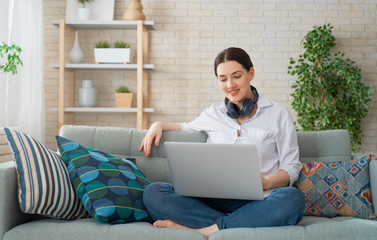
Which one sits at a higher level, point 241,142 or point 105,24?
point 105,24

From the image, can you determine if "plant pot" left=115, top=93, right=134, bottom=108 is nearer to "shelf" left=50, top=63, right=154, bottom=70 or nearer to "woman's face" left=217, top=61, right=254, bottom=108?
"shelf" left=50, top=63, right=154, bottom=70

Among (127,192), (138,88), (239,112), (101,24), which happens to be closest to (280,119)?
(239,112)

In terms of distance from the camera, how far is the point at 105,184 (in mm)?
1991

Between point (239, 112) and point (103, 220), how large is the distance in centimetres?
90

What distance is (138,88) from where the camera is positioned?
436 cm

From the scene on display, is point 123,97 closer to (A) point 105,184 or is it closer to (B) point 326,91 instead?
(B) point 326,91

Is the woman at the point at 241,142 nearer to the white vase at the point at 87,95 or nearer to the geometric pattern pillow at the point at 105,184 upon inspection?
the geometric pattern pillow at the point at 105,184

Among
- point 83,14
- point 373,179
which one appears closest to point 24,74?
point 83,14

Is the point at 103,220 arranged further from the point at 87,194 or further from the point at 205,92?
the point at 205,92

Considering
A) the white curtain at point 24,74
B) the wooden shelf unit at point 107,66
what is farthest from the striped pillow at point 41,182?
the wooden shelf unit at point 107,66

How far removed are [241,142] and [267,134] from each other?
13 cm

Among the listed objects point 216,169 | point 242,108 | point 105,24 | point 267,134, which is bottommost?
point 216,169

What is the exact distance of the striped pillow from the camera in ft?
6.01

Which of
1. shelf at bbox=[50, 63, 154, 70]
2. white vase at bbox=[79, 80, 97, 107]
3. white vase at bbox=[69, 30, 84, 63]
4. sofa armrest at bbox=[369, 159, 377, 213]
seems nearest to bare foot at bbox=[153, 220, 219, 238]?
sofa armrest at bbox=[369, 159, 377, 213]
